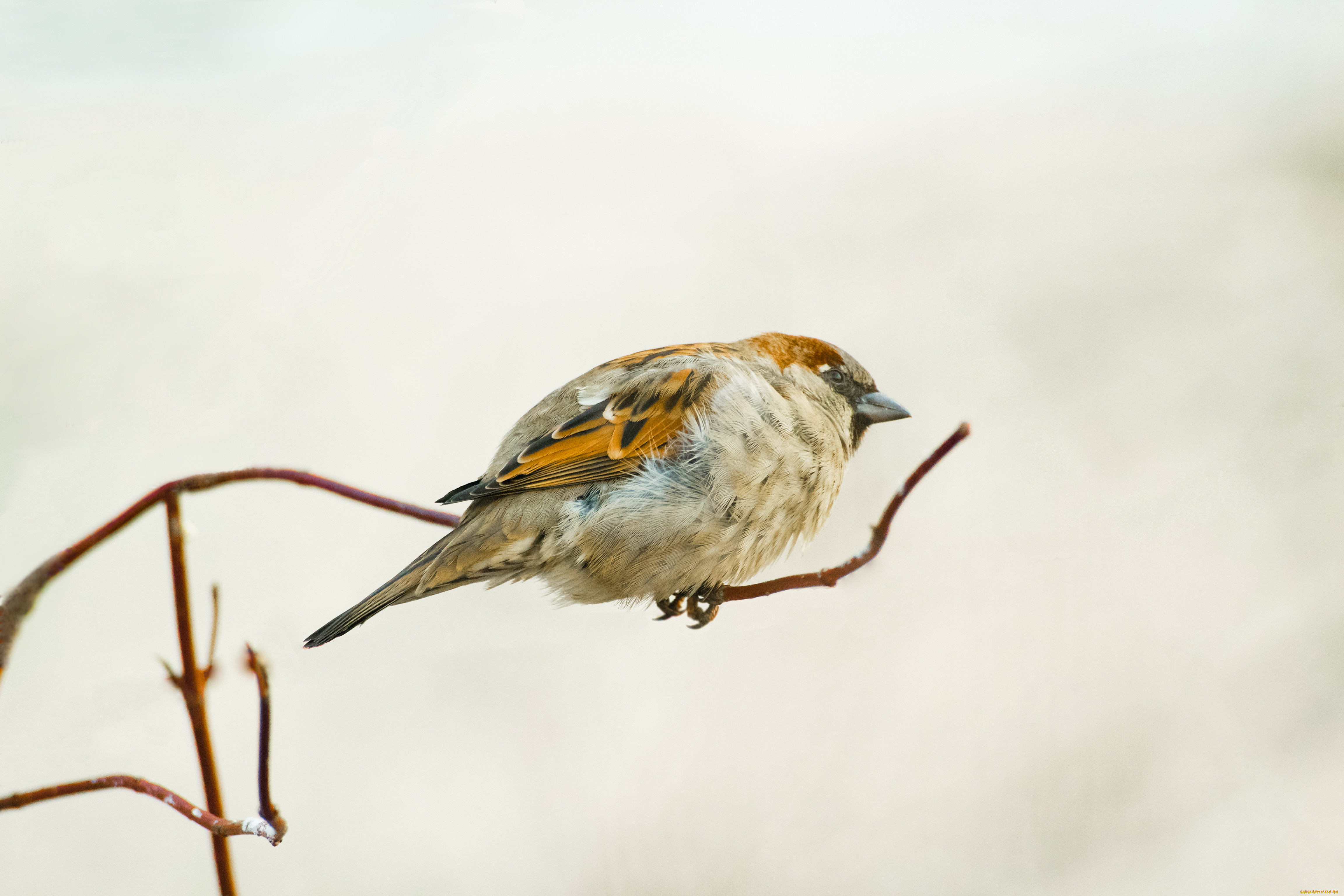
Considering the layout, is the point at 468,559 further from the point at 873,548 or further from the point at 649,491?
the point at 873,548

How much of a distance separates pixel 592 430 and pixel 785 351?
0.59m

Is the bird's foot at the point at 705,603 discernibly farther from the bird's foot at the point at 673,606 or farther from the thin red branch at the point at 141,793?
the thin red branch at the point at 141,793

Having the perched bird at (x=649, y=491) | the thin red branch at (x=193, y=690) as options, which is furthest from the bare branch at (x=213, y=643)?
the perched bird at (x=649, y=491)

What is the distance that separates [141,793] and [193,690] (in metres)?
0.10

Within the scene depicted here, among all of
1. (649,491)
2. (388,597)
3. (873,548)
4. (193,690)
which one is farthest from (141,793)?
(649,491)

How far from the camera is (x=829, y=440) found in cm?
212

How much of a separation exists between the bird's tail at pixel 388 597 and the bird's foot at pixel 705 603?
48 centimetres

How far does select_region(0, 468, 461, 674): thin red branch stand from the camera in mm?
865

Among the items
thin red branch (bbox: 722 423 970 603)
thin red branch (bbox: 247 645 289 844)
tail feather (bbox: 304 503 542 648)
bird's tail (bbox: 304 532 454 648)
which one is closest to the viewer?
thin red branch (bbox: 247 645 289 844)

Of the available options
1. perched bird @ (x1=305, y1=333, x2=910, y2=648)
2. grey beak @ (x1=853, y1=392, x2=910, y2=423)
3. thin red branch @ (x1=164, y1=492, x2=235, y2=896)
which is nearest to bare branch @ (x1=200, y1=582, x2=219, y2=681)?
thin red branch @ (x1=164, y1=492, x2=235, y2=896)

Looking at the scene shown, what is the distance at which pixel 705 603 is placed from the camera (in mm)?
2064

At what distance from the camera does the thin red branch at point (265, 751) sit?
2.83ft

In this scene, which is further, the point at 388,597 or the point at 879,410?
the point at 879,410

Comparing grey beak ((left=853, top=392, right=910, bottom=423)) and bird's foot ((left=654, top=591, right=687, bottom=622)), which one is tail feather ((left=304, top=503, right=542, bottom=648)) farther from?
grey beak ((left=853, top=392, right=910, bottom=423))
